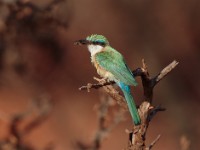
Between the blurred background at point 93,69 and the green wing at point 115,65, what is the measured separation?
4046mm

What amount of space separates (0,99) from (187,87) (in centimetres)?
378

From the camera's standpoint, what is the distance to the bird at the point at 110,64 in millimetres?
3812

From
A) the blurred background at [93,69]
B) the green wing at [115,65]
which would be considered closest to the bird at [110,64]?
the green wing at [115,65]

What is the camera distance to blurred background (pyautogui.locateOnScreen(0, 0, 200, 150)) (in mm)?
9867

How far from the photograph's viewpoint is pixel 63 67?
36.9 feet

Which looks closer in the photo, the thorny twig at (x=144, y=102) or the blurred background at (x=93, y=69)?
the thorny twig at (x=144, y=102)

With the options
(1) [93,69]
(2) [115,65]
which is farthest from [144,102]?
(1) [93,69]

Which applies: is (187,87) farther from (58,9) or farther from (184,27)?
(58,9)

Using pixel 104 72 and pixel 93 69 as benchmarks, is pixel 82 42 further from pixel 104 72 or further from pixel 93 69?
pixel 93 69

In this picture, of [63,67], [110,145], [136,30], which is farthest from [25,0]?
[136,30]

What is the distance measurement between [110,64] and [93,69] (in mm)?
7243

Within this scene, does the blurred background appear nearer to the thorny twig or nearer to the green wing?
the green wing

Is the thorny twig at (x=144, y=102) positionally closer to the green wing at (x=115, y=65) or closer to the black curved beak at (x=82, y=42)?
the green wing at (x=115, y=65)

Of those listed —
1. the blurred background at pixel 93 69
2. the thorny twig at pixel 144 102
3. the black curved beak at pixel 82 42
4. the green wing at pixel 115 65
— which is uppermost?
the blurred background at pixel 93 69
